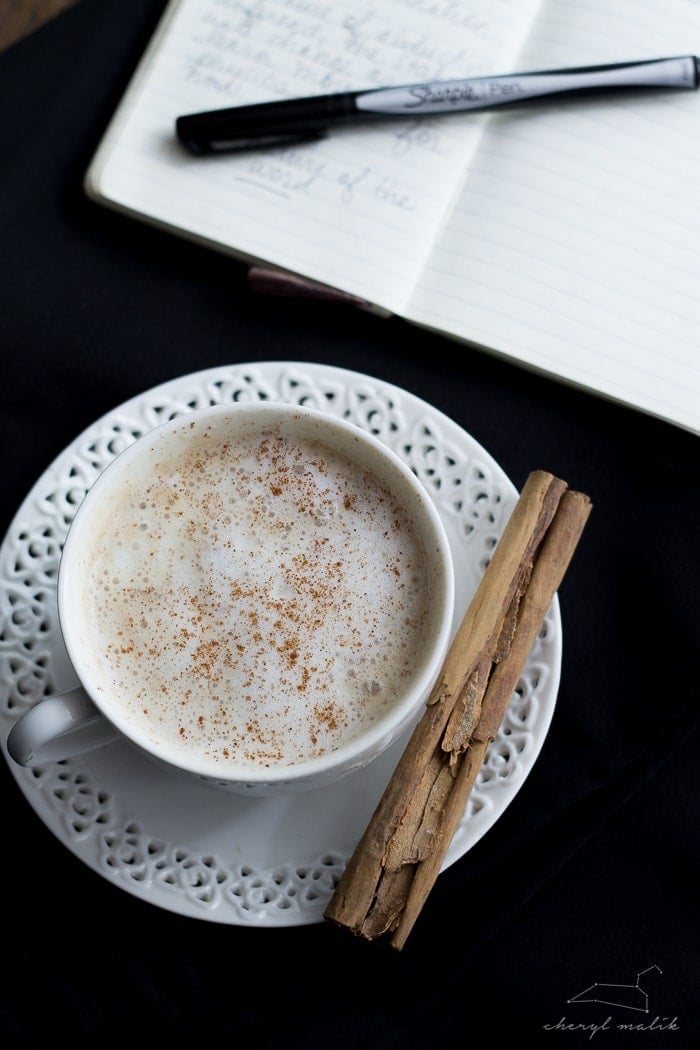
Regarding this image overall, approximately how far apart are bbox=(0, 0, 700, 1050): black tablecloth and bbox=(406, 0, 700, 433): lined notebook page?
1.9 inches

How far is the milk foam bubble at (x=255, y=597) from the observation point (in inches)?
26.9

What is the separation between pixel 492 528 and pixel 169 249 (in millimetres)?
452

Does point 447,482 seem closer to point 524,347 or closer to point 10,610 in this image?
point 524,347

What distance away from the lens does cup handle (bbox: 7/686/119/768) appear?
2.06 feet

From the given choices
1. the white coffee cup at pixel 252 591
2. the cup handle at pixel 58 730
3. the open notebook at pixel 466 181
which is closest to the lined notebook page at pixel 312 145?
the open notebook at pixel 466 181

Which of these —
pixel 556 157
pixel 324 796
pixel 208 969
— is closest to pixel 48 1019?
pixel 208 969

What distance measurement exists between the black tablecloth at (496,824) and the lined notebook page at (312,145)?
5cm

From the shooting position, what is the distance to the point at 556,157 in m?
0.91

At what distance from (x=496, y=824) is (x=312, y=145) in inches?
27.3

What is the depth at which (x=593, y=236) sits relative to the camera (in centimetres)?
90

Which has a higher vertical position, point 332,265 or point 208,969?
point 332,265

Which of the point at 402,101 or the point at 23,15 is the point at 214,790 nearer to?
the point at 402,101

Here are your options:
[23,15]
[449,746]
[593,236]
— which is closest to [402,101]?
[593,236]

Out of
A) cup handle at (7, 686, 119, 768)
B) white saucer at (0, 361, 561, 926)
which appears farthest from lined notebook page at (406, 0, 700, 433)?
cup handle at (7, 686, 119, 768)
